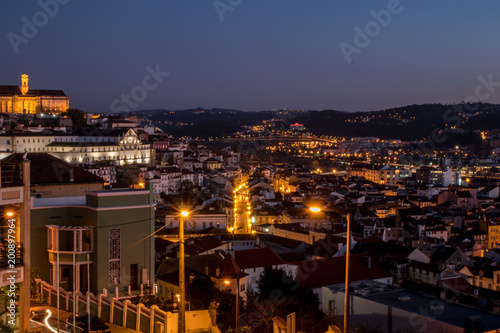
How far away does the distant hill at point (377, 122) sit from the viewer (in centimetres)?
9419

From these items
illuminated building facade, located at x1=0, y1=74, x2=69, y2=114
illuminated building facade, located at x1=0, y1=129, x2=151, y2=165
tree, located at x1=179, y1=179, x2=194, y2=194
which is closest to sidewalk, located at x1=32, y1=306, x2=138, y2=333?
tree, located at x1=179, y1=179, x2=194, y2=194

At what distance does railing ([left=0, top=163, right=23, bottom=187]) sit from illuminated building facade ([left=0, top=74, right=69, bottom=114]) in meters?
44.5

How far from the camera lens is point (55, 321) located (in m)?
5.40

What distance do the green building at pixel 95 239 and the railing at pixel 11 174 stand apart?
2.17 meters

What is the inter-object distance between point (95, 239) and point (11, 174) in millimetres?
2358

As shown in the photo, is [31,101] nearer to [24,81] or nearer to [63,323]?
[24,81]

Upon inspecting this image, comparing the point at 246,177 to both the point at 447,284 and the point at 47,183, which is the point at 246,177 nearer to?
the point at 447,284

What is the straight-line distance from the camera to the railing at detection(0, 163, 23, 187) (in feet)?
14.0

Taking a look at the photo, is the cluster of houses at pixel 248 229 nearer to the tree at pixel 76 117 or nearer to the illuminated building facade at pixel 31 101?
the tree at pixel 76 117

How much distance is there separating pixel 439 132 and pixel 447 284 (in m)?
84.5

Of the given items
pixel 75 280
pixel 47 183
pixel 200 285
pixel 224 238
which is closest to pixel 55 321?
pixel 75 280

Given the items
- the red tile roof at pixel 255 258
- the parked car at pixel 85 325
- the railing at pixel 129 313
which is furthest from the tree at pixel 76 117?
the parked car at pixel 85 325

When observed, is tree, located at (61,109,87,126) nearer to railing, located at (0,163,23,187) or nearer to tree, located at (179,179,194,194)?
tree, located at (179,179,194,194)

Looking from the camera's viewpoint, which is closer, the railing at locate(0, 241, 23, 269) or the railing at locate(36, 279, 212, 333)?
the railing at locate(0, 241, 23, 269)
